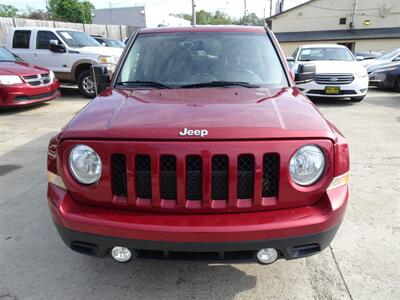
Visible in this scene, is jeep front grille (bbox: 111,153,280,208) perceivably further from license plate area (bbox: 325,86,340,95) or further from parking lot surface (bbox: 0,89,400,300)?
license plate area (bbox: 325,86,340,95)

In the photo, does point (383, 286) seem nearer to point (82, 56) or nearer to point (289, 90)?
point (289, 90)

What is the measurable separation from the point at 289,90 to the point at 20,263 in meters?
2.59

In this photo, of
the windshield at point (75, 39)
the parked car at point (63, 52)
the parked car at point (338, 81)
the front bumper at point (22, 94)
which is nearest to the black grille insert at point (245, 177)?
the parked car at point (338, 81)

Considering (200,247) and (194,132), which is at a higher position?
(194,132)

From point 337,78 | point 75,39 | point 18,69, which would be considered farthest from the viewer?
point 75,39

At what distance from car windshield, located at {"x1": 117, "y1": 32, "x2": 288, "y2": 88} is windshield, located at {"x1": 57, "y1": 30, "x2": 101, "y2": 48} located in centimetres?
792

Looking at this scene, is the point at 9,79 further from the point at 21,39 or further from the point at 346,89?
the point at 346,89

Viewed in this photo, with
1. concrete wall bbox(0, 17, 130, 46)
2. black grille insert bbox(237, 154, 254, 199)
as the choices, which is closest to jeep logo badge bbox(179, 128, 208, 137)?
black grille insert bbox(237, 154, 254, 199)

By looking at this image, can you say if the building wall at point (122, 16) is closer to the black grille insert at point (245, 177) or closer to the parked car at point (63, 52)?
the parked car at point (63, 52)

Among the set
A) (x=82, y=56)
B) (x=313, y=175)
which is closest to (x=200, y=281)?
(x=313, y=175)

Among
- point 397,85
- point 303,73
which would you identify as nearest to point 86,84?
point 303,73

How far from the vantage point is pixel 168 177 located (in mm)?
1946

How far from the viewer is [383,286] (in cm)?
240

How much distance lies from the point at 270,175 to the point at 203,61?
162cm
